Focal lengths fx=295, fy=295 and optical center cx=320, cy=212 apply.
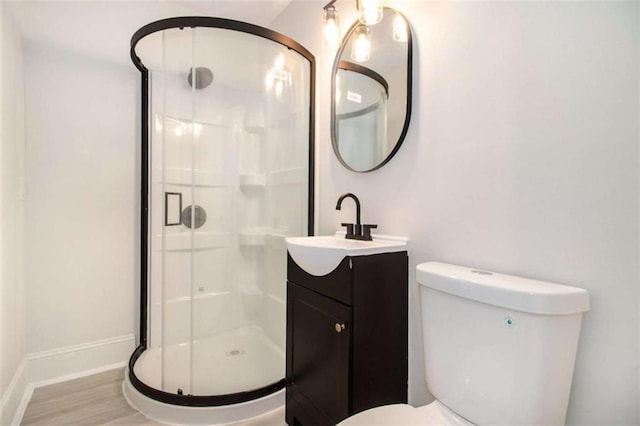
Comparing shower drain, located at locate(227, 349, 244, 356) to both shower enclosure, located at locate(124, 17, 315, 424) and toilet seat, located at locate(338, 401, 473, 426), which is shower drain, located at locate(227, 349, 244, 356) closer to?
shower enclosure, located at locate(124, 17, 315, 424)

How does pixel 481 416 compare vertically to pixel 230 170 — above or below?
below

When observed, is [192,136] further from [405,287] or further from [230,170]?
[405,287]

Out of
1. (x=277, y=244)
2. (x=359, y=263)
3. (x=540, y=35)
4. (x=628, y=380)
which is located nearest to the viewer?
(x=628, y=380)

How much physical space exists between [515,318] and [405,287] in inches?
19.1

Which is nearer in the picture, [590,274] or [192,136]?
[590,274]

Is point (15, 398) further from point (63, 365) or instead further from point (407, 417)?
point (407, 417)

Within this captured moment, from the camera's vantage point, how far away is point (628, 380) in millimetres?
724

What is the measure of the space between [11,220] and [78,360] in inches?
39.4

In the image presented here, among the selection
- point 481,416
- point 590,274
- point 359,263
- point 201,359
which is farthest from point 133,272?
point 590,274

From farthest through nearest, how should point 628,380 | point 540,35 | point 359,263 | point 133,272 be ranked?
point 133,272
point 359,263
point 540,35
point 628,380

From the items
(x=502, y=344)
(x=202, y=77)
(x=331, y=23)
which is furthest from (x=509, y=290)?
(x=202, y=77)

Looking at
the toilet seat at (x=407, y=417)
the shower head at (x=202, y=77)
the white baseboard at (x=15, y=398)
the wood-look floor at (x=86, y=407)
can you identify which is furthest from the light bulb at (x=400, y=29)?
the white baseboard at (x=15, y=398)

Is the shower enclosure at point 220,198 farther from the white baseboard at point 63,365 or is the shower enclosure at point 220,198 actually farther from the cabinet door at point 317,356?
the cabinet door at point 317,356

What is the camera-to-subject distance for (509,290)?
751 mm
